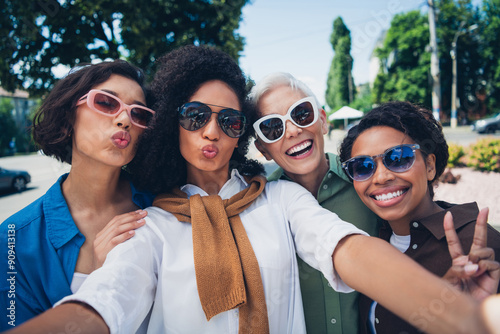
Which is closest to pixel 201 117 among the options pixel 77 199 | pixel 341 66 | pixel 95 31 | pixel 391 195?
pixel 77 199

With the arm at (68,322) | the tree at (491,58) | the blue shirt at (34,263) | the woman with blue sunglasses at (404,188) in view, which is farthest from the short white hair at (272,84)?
the tree at (491,58)

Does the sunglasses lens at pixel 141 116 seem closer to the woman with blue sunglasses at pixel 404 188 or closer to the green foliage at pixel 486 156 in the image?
the woman with blue sunglasses at pixel 404 188

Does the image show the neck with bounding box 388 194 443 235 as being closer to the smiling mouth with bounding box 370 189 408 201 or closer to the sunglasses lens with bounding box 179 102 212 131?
the smiling mouth with bounding box 370 189 408 201

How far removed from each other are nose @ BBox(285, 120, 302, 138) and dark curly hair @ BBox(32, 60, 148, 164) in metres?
1.02

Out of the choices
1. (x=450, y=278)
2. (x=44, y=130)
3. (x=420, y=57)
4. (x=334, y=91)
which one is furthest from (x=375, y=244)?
(x=334, y=91)

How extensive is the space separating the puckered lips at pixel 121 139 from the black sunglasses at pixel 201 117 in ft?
1.20

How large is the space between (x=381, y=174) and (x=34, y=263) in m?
2.09

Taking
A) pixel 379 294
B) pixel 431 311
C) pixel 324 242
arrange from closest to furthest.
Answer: pixel 431 311 → pixel 379 294 → pixel 324 242

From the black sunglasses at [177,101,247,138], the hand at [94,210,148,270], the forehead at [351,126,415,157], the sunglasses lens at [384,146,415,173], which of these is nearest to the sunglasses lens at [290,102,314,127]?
the forehead at [351,126,415,157]

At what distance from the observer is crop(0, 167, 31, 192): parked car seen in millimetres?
11547

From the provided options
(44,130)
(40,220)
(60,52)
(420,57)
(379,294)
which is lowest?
(379,294)

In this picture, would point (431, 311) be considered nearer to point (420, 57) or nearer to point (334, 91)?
point (420, 57)

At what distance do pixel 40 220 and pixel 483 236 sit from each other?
2.32 metres

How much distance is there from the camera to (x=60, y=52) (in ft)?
25.0
